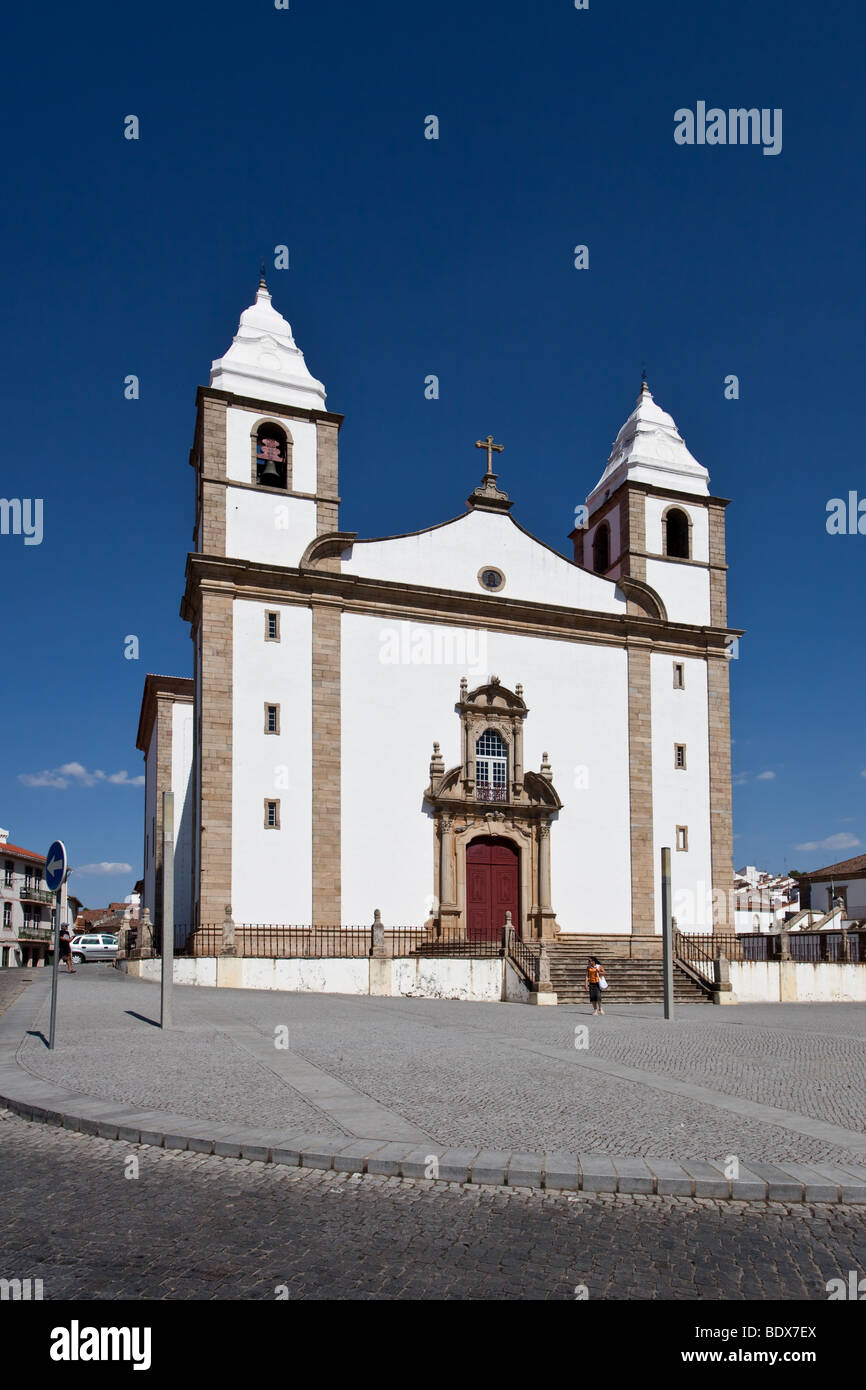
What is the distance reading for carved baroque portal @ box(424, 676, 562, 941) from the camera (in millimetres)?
29344

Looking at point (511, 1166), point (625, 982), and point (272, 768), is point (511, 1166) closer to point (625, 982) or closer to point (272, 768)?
point (625, 982)

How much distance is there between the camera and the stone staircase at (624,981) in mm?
25125

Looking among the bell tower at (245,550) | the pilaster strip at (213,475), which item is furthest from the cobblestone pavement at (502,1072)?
the pilaster strip at (213,475)

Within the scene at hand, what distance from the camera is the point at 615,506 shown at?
116 ft

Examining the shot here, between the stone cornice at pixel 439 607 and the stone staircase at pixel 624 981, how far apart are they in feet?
30.6

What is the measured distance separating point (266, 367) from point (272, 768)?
1112 cm

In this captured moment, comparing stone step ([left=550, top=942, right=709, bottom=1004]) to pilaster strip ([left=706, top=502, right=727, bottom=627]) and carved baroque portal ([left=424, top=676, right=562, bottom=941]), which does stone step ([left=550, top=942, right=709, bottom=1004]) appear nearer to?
carved baroque portal ([left=424, top=676, right=562, bottom=941])

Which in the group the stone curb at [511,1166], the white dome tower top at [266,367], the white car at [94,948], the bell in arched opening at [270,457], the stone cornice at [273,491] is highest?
the white dome tower top at [266,367]

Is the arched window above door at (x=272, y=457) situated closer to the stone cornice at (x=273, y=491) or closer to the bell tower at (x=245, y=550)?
the bell tower at (x=245, y=550)

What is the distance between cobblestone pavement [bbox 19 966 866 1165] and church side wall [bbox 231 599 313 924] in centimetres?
757

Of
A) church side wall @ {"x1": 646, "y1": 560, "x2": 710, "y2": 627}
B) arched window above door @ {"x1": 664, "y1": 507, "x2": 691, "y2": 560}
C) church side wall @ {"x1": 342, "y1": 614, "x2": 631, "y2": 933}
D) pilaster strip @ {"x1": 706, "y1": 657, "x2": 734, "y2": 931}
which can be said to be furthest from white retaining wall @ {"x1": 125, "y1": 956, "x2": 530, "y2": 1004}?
arched window above door @ {"x1": 664, "y1": 507, "x2": 691, "y2": 560}

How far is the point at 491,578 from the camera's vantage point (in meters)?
31.8
